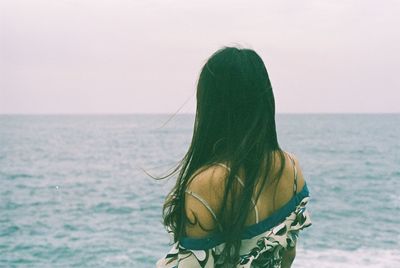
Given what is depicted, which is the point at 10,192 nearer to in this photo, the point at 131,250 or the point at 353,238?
the point at 131,250

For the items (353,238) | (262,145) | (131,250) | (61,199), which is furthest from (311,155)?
(262,145)

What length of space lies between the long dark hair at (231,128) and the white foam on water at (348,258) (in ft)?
37.3

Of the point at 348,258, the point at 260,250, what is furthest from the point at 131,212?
the point at 260,250

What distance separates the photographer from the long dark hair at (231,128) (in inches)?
53.6

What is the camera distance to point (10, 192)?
91.2ft

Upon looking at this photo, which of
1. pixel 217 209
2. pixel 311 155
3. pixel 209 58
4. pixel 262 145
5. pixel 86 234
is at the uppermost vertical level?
pixel 209 58

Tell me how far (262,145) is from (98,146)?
6191 cm

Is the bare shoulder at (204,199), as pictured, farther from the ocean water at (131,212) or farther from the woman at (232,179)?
the ocean water at (131,212)

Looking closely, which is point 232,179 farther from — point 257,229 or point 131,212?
point 131,212

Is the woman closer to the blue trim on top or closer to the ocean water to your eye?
the blue trim on top

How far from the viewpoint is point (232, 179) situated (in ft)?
4.34

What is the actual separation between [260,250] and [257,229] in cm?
6

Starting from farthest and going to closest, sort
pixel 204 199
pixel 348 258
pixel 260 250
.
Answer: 1. pixel 348 258
2. pixel 260 250
3. pixel 204 199

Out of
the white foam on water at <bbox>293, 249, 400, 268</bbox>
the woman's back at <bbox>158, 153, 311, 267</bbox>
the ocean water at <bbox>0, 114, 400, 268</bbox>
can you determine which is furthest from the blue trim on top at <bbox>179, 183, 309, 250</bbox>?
the white foam on water at <bbox>293, 249, 400, 268</bbox>
